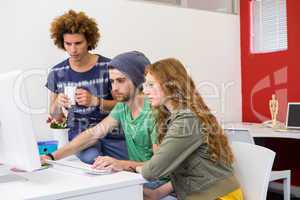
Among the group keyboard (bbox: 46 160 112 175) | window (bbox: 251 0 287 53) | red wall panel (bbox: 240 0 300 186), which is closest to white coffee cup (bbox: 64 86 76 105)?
keyboard (bbox: 46 160 112 175)

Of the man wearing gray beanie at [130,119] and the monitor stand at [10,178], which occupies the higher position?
the man wearing gray beanie at [130,119]

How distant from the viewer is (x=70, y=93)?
252 centimetres

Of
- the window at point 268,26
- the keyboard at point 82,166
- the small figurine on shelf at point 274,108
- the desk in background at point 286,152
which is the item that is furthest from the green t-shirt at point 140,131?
the window at point 268,26

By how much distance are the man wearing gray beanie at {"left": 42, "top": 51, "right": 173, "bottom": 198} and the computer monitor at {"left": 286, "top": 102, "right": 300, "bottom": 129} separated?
5.82 ft

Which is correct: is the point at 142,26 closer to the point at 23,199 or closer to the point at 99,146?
the point at 99,146

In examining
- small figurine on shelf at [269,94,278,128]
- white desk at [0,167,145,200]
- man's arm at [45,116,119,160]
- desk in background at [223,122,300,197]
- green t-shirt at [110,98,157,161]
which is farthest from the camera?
desk in background at [223,122,300,197]

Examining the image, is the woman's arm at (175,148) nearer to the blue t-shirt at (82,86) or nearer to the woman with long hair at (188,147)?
the woman with long hair at (188,147)

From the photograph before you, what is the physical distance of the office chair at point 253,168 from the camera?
60.2 inches

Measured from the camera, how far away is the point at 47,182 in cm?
140

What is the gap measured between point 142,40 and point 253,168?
6.44 feet

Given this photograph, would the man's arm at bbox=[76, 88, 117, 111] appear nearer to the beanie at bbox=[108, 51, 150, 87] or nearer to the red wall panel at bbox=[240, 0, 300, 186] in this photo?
the beanie at bbox=[108, 51, 150, 87]

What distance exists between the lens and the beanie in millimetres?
2020

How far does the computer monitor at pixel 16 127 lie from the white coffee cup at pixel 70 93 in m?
1.14

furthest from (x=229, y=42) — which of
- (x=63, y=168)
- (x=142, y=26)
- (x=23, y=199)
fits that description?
(x=23, y=199)
